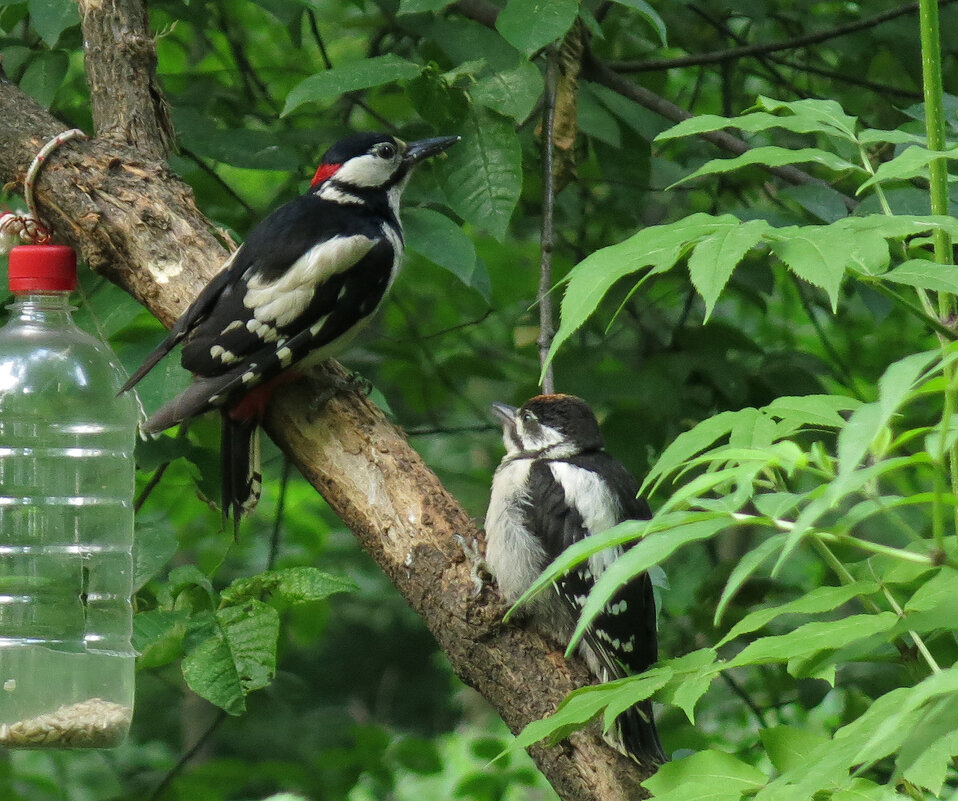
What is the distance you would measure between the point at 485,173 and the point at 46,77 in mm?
1241

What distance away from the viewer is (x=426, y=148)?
9.73 ft

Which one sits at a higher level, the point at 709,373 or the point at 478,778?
the point at 709,373

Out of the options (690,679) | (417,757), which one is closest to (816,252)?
(690,679)

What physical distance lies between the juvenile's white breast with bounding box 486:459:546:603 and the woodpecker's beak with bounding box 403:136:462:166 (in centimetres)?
81

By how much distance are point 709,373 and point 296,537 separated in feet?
6.66

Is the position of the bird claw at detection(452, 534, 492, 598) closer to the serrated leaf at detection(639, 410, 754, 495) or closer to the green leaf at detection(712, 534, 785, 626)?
Answer: the serrated leaf at detection(639, 410, 754, 495)

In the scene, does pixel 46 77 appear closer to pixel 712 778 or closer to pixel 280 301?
pixel 280 301

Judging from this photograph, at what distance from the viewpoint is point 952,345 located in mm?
990

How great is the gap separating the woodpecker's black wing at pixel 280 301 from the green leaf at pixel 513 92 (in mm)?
499

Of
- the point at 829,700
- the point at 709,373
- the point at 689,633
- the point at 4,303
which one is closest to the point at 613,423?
the point at 709,373

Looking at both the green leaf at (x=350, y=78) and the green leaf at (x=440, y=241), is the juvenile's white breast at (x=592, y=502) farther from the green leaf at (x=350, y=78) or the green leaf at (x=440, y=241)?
the green leaf at (x=350, y=78)

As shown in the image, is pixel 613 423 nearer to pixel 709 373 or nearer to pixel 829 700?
pixel 709 373

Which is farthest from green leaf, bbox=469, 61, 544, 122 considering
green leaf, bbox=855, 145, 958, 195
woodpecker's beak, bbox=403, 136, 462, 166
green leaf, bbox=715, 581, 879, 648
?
green leaf, bbox=715, 581, 879, 648

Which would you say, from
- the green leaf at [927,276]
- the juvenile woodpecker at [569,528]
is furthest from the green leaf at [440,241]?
the green leaf at [927,276]
